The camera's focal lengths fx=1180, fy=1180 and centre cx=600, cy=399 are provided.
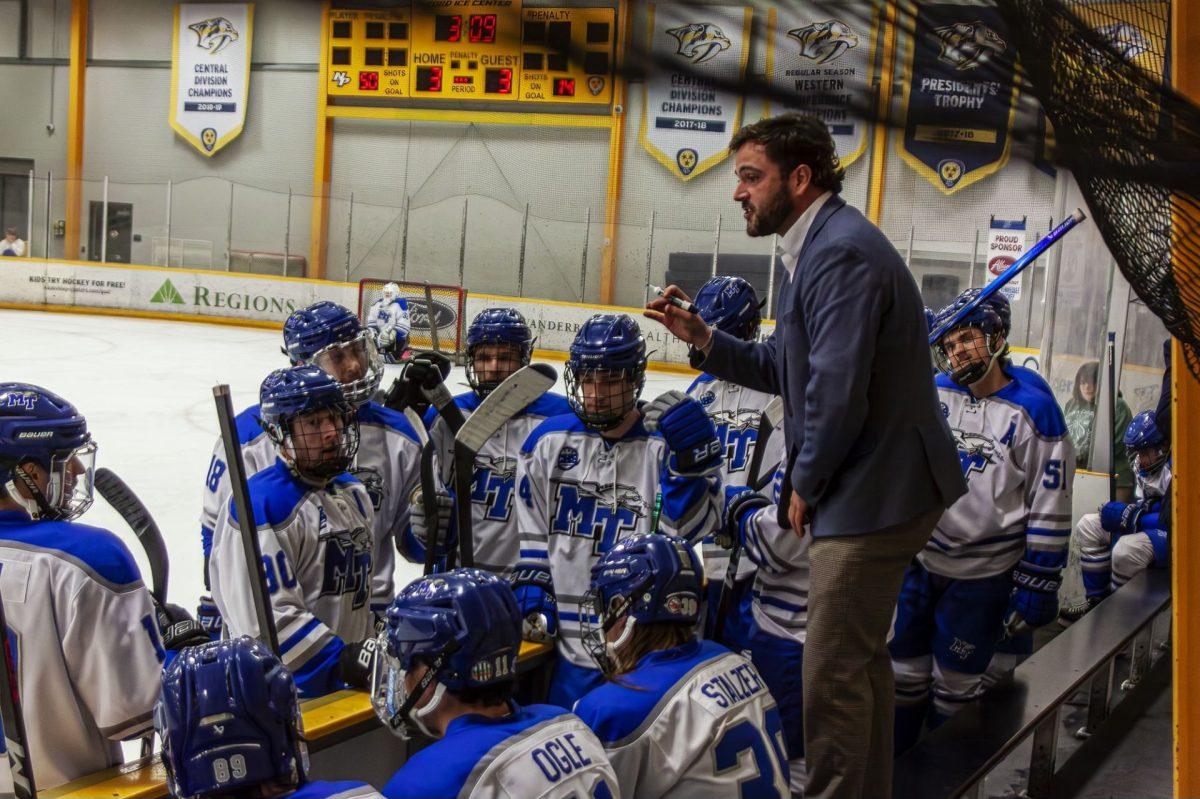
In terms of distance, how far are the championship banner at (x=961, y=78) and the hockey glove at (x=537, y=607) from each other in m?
1.56

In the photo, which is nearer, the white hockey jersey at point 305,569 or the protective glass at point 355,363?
the white hockey jersey at point 305,569

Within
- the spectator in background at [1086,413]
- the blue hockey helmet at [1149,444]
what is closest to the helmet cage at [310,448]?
the blue hockey helmet at [1149,444]

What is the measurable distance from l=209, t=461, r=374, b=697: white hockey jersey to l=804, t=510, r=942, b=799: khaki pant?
822mm

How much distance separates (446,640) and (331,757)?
0.56m

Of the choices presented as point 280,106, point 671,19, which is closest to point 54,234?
point 280,106

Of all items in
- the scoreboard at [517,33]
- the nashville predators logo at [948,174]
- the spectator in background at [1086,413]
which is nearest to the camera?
the scoreboard at [517,33]

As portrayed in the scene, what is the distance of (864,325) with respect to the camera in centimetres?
170

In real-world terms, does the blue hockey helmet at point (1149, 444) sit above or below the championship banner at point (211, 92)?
below

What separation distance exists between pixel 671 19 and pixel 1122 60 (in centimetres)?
44

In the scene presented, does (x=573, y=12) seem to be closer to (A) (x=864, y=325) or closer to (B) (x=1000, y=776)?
(A) (x=864, y=325)

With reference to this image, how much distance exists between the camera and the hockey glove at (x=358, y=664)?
1.92m

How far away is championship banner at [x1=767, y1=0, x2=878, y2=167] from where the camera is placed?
0.90 m

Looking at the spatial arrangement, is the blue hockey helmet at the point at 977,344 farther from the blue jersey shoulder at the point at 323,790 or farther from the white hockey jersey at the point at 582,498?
the blue jersey shoulder at the point at 323,790

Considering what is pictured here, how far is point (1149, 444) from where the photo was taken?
414 centimetres
